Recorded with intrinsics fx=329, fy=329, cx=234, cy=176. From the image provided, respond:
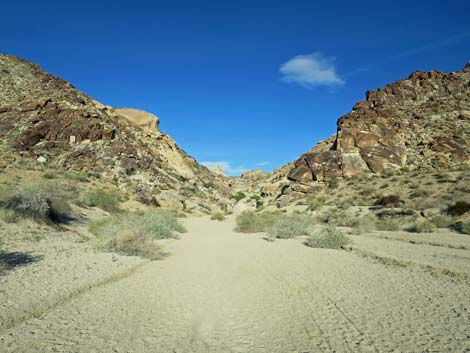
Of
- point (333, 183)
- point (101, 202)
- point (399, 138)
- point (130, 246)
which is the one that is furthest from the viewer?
point (399, 138)

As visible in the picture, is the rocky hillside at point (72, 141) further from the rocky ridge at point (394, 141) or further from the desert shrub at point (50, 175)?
the rocky ridge at point (394, 141)

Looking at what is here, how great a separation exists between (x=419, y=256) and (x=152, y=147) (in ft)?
160

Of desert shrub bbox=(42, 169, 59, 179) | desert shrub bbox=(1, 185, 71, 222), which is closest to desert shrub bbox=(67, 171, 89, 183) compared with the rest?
desert shrub bbox=(42, 169, 59, 179)

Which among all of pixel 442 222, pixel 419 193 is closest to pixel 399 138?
pixel 419 193

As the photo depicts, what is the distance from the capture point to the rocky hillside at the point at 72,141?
36000 mm

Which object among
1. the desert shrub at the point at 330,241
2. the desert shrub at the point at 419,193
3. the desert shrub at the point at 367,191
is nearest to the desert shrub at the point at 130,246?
the desert shrub at the point at 330,241

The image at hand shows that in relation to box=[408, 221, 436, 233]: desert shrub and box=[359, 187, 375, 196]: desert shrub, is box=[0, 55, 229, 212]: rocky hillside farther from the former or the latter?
box=[408, 221, 436, 233]: desert shrub

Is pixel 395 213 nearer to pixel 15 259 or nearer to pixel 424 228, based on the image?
pixel 424 228

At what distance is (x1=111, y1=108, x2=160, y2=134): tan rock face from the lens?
61.3 m

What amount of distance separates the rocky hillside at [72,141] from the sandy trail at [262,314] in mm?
27486

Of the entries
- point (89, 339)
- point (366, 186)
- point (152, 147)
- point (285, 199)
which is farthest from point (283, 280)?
point (152, 147)

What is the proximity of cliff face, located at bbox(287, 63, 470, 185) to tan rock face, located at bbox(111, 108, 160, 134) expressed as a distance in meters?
29.8

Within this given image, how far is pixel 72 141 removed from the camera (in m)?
39.4

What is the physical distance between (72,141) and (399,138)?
137 feet
